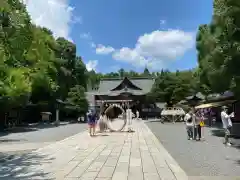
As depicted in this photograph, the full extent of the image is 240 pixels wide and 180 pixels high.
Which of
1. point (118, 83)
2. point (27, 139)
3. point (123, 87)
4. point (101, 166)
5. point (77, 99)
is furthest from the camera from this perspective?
point (118, 83)

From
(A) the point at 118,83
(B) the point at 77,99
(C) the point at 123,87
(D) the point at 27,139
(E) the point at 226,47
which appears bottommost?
(D) the point at 27,139

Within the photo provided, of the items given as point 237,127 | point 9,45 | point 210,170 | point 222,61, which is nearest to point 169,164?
point 210,170

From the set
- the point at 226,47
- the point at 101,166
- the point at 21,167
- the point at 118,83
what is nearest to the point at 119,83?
the point at 118,83

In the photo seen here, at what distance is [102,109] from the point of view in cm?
2547

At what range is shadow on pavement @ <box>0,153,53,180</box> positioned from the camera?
8.16 meters

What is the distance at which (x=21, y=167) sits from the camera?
9.49 metres

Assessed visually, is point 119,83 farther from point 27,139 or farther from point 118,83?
point 27,139

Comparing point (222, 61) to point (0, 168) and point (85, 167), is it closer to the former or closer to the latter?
point (85, 167)

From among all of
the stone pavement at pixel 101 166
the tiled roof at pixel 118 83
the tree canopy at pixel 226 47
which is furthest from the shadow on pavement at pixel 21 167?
the tiled roof at pixel 118 83

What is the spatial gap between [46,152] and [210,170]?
6.44 meters

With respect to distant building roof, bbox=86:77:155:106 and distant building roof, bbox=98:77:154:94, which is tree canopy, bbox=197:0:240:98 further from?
distant building roof, bbox=98:77:154:94

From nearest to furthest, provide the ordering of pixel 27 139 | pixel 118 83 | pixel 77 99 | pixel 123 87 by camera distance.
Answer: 1. pixel 27 139
2. pixel 77 99
3. pixel 123 87
4. pixel 118 83

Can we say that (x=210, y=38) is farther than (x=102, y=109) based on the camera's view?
No

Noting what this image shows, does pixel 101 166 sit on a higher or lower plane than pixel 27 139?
lower
